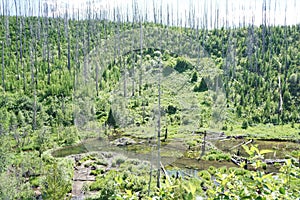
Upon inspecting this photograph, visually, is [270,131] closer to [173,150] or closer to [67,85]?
[67,85]

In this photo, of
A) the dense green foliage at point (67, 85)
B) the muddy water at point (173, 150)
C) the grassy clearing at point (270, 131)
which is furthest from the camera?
the grassy clearing at point (270, 131)

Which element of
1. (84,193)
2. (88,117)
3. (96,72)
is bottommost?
(84,193)

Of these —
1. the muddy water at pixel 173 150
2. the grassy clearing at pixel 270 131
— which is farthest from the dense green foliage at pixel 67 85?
the muddy water at pixel 173 150

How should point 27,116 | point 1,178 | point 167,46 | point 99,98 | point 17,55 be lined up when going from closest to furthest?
1. point 167,46
2. point 99,98
3. point 1,178
4. point 27,116
5. point 17,55

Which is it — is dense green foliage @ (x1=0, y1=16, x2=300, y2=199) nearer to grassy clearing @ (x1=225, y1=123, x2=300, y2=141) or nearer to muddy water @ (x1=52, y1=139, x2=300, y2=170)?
grassy clearing @ (x1=225, y1=123, x2=300, y2=141)

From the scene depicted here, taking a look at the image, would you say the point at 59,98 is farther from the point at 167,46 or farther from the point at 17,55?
the point at 167,46

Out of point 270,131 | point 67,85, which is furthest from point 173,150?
point 67,85

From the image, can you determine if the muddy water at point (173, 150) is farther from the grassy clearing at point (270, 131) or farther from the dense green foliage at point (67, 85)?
the dense green foliage at point (67, 85)

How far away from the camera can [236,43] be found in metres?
34.2

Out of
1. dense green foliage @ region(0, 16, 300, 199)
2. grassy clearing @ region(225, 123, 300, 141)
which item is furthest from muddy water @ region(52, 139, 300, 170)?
dense green foliage @ region(0, 16, 300, 199)

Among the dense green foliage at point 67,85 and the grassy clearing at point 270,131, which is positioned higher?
the dense green foliage at point 67,85

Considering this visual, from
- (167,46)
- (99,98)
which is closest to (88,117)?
(99,98)

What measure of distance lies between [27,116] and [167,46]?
20.6 m

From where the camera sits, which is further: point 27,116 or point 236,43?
point 236,43
